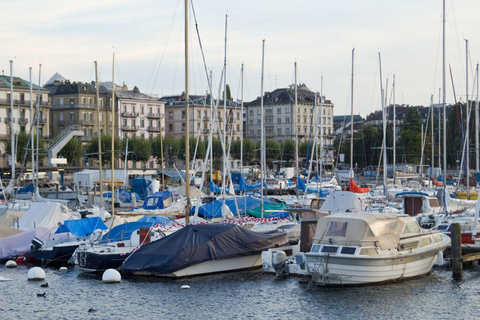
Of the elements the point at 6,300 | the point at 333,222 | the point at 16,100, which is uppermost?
the point at 16,100

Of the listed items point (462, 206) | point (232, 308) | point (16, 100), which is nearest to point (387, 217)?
point (232, 308)

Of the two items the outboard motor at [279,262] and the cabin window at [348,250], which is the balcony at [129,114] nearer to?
the outboard motor at [279,262]

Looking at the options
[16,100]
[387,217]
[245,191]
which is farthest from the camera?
[16,100]

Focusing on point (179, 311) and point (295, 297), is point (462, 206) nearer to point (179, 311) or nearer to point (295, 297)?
point (295, 297)

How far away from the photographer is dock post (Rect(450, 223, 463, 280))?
111 feet

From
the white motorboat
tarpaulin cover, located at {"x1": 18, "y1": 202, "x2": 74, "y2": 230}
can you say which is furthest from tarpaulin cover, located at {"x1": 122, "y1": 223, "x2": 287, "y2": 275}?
tarpaulin cover, located at {"x1": 18, "y1": 202, "x2": 74, "y2": 230}

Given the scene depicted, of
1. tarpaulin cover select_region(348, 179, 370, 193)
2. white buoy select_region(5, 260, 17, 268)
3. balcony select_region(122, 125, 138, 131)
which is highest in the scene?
balcony select_region(122, 125, 138, 131)

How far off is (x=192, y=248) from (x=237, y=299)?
472 centimetres

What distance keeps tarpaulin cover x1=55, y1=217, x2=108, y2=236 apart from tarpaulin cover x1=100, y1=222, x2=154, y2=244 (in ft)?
13.0

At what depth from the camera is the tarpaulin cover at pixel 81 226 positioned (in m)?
42.7

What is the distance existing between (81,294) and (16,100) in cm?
8935

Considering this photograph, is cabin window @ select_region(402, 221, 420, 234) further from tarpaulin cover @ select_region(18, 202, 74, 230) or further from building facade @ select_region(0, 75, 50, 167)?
building facade @ select_region(0, 75, 50, 167)

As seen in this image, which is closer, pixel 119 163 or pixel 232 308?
pixel 232 308

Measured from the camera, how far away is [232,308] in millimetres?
29234
